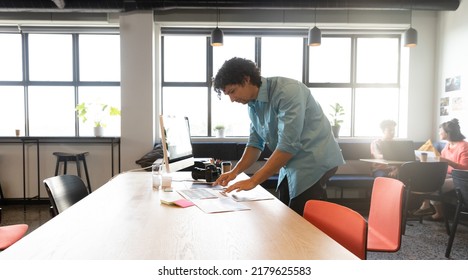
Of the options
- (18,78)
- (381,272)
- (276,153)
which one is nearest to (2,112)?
(18,78)

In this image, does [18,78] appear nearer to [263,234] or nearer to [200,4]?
[200,4]

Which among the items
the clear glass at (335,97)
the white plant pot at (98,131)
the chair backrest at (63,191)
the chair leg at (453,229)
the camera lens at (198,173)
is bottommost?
the chair leg at (453,229)

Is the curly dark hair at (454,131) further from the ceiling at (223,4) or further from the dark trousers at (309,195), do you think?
the dark trousers at (309,195)

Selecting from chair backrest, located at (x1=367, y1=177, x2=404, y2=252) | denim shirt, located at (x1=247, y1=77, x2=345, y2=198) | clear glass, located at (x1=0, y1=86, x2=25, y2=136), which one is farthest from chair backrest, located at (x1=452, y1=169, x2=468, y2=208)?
clear glass, located at (x1=0, y1=86, x2=25, y2=136)

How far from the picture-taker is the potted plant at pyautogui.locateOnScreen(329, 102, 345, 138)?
5.26 metres

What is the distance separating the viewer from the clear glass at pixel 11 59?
5.19m

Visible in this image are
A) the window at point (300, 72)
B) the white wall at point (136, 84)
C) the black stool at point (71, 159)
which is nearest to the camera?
the black stool at point (71, 159)

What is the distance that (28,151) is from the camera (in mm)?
4922

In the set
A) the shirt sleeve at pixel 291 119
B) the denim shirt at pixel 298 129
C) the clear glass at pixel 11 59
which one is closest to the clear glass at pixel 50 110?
the clear glass at pixel 11 59

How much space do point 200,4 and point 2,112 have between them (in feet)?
12.3

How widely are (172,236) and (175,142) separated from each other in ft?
3.72

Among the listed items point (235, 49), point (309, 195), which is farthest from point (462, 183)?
point (235, 49)

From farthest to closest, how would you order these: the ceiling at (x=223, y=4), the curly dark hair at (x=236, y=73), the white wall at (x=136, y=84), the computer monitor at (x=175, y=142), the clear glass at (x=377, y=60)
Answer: the clear glass at (x=377, y=60) < the white wall at (x=136, y=84) < the ceiling at (x=223, y=4) < the computer monitor at (x=175, y=142) < the curly dark hair at (x=236, y=73)

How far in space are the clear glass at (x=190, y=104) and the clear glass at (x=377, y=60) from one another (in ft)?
9.03
